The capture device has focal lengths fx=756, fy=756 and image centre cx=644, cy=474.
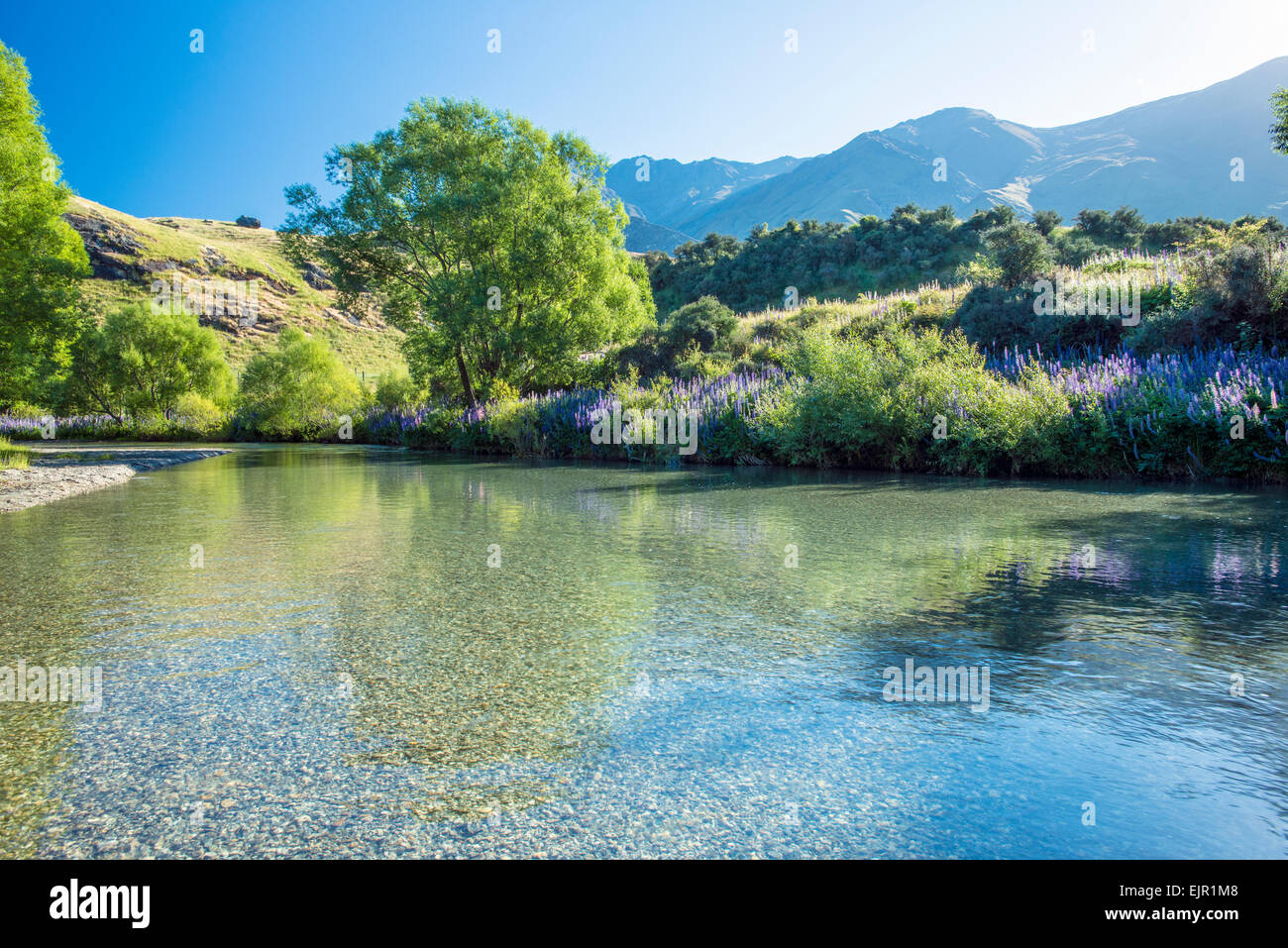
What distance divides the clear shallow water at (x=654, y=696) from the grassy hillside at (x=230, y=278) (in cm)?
7464

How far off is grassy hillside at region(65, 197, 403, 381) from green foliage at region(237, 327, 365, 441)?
138ft

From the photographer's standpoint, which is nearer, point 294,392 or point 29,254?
point 29,254

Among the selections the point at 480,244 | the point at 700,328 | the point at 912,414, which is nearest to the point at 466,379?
the point at 480,244

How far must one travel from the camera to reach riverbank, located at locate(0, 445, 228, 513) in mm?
10320

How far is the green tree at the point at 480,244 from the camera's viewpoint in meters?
25.1

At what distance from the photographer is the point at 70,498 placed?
10.5 m

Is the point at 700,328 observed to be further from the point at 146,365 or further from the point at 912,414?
the point at 146,365

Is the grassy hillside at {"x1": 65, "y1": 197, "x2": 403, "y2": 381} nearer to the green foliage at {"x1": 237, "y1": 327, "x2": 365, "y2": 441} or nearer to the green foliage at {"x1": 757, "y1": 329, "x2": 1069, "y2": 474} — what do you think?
the green foliage at {"x1": 237, "y1": 327, "x2": 365, "y2": 441}

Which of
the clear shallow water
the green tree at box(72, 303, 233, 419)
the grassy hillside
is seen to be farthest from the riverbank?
the grassy hillside

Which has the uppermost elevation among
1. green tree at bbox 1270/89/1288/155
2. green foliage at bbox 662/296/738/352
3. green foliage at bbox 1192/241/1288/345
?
green tree at bbox 1270/89/1288/155

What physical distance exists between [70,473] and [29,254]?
234 inches

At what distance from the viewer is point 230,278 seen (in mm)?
94438

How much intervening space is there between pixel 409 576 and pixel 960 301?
19.5m

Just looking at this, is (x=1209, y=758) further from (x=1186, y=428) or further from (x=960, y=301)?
(x=960, y=301)
